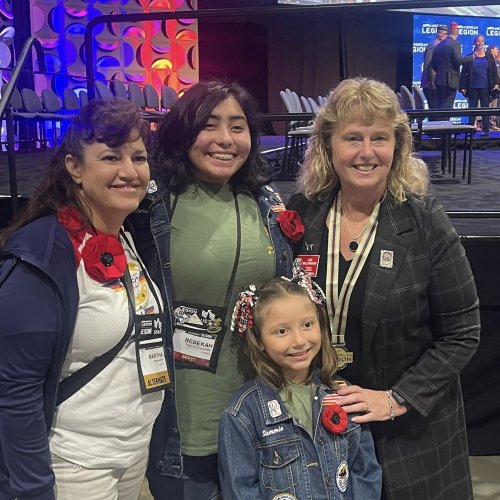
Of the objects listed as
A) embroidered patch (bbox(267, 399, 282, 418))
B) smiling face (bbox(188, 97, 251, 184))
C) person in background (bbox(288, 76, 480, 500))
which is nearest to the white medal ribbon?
person in background (bbox(288, 76, 480, 500))

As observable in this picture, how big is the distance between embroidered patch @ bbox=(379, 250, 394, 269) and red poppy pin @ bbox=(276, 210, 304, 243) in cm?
22

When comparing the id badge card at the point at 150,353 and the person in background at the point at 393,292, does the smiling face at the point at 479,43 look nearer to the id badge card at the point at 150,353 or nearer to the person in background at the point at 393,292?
the person in background at the point at 393,292

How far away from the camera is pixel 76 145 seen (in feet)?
4.44

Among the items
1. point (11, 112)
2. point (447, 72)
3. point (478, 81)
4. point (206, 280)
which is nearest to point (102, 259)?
Answer: point (206, 280)

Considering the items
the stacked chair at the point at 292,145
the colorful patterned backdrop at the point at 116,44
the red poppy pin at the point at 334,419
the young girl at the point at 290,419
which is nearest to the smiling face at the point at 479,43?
the colorful patterned backdrop at the point at 116,44

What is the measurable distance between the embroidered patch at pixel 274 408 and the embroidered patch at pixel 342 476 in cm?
20

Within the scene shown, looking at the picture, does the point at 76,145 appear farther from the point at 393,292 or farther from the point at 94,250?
the point at 393,292

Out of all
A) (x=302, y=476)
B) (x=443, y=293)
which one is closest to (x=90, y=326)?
(x=302, y=476)

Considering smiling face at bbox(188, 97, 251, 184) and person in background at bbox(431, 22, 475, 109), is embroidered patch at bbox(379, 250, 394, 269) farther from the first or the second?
person in background at bbox(431, 22, 475, 109)

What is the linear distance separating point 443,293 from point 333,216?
356 millimetres

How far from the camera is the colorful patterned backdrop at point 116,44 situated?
1031cm

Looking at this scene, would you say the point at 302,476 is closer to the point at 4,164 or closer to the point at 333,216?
the point at 333,216

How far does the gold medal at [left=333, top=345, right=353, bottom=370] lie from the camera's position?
164cm

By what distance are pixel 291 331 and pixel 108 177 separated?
1.92 ft
